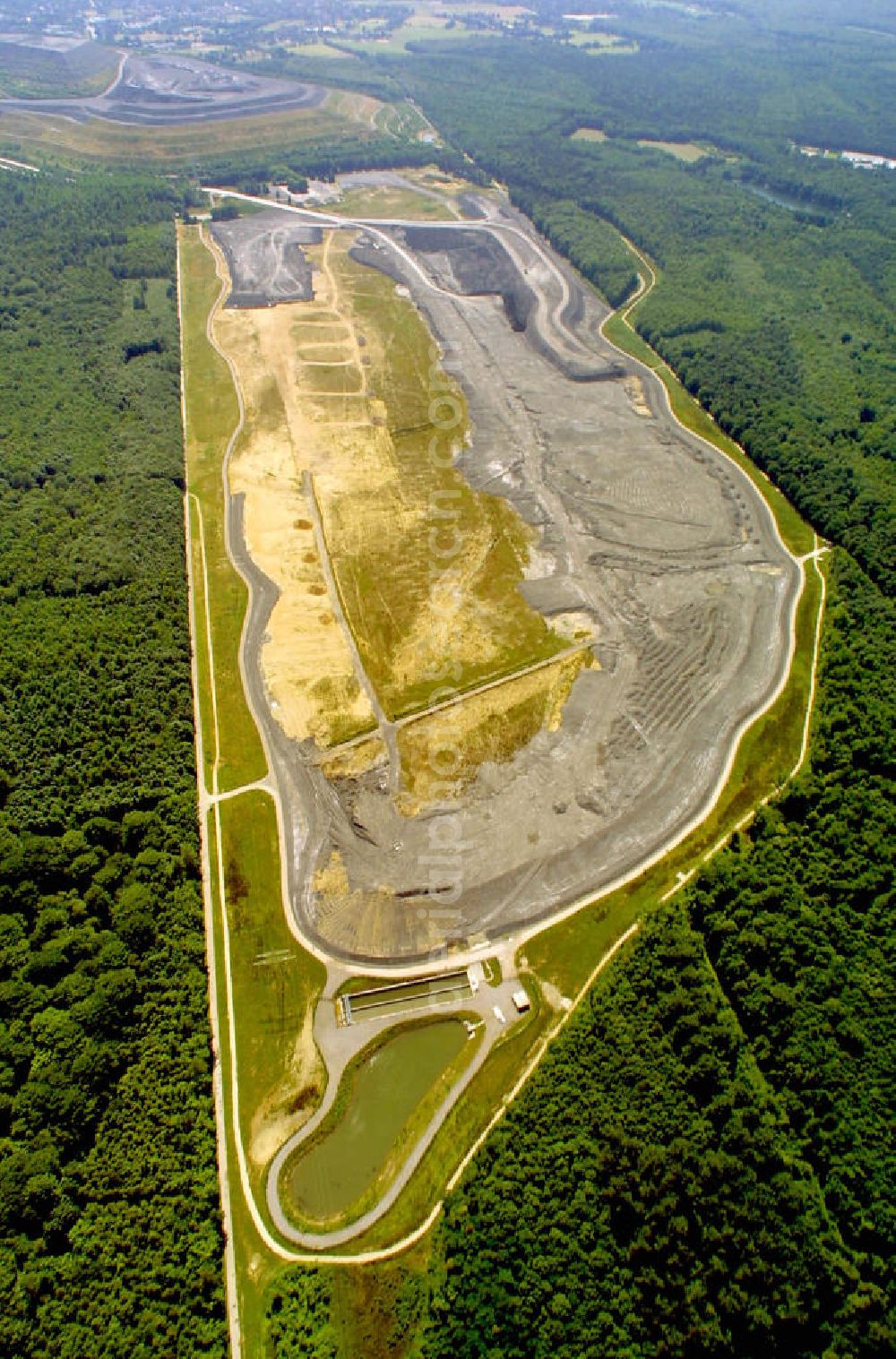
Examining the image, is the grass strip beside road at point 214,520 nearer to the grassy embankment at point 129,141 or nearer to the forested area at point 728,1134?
the forested area at point 728,1134

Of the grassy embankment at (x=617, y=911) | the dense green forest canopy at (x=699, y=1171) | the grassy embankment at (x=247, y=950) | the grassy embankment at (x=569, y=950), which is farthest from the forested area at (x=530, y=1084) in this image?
the grassy embankment at (x=617, y=911)

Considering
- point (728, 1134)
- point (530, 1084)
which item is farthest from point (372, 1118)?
point (728, 1134)

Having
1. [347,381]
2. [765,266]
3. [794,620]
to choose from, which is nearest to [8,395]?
[347,381]

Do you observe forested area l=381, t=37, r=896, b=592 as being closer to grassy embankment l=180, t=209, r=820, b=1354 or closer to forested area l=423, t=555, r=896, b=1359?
grassy embankment l=180, t=209, r=820, b=1354

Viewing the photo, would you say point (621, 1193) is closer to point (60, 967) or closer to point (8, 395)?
point (60, 967)

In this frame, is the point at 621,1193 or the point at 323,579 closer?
the point at 621,1193

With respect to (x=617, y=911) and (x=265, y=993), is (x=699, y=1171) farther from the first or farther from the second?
(x=265, y=993)

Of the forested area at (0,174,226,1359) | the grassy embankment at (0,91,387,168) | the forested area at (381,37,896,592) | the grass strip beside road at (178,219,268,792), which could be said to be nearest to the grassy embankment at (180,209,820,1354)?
the forested area at (0,174,226,1359)
